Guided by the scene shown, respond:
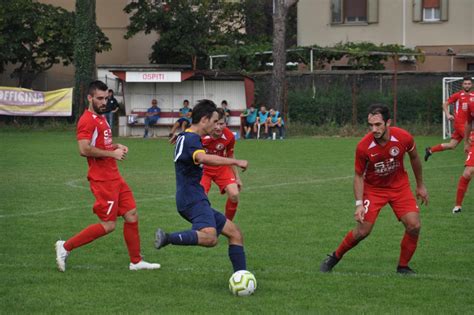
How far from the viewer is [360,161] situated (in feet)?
30.1

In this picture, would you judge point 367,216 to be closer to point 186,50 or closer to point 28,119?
point 28,119

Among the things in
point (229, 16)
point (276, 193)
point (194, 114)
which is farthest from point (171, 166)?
point (229, 16)

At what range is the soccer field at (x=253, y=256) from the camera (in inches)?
312

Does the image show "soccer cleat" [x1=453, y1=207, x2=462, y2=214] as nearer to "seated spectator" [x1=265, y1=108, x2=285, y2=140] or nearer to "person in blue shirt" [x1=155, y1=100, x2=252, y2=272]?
"person in blue shirt" [x1=155, y1=100, x2=252, y2=272]

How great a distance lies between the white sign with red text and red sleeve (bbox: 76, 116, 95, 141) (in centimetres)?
2636

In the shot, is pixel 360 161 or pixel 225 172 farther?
pixel 225 172

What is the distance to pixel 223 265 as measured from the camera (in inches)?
391

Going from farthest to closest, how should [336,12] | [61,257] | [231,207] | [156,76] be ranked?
[336,12]
[156,76]
[231,207]
[61,257]

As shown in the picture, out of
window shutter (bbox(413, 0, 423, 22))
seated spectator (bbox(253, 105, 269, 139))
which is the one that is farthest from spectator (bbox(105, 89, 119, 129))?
window shutter (bbox(413, 0, 423, 22))

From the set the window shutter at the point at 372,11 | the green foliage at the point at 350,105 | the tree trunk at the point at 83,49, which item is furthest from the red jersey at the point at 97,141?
the window shutter at the point at 372,11

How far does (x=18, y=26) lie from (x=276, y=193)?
27706 millimetres

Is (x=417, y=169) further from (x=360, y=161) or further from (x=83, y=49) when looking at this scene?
(x=83, y=49)

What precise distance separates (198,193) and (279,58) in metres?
28.8

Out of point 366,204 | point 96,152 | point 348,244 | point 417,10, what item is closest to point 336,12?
point 417,10
